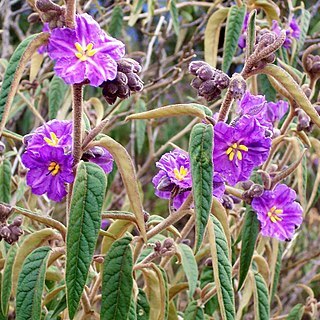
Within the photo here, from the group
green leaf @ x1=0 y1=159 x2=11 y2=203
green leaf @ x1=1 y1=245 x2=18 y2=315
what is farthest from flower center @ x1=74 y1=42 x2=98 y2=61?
green leaf @ x1=0 y1=159 x2=11 y2=203

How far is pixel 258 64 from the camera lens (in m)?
0.86

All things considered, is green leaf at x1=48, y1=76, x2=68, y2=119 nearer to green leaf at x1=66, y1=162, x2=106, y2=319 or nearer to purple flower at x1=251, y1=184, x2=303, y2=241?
purple flower at x1=251, y1=184, x2=303, y2=241

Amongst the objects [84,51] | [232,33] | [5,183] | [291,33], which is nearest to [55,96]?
[5,183]

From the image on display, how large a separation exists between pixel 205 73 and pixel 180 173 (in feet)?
0.51

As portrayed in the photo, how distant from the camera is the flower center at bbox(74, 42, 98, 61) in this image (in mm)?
817

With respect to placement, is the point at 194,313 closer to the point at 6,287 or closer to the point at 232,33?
the point at 6,287

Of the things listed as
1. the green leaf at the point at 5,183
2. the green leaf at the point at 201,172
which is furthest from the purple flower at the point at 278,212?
the green leaf at the point at 5,183

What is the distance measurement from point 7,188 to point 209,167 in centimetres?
61

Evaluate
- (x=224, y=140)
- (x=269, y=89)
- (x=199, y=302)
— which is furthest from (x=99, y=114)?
(x=224, y=140)

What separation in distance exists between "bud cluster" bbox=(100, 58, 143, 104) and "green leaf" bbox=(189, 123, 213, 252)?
0.33 ft

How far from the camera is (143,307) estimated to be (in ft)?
3.53

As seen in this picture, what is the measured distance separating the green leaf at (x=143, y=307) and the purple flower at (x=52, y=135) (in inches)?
12.8

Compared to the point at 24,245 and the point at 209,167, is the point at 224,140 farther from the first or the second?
the point at 24,245

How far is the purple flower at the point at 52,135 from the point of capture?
2.95 ft
